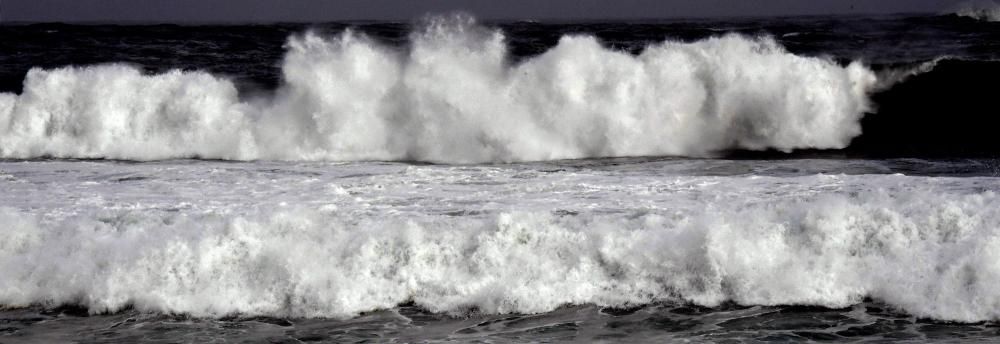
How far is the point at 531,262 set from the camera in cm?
739

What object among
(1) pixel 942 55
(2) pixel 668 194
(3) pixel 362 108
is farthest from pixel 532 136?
(1) pixel 942 55

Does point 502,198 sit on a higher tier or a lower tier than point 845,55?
lower

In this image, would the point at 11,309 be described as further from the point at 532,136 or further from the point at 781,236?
the point at 532,136

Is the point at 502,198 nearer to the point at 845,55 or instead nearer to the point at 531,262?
the point at 531,262

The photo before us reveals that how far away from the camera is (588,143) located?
14.3m

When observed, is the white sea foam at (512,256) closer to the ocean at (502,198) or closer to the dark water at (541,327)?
the ocean at (502,198)

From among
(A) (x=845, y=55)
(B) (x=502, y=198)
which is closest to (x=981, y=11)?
(A) (x=845, y=55)

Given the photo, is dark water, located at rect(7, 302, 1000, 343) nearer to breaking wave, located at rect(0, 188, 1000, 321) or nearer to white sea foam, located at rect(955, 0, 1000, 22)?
breaking wave, located at rect(0, 188, 1000, 321)

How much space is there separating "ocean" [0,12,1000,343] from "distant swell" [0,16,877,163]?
45 mm

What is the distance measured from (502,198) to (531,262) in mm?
2251

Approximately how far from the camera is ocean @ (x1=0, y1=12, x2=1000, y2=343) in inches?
270

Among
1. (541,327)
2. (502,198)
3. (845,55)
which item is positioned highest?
(845,55)

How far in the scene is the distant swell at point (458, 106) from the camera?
1441 cm

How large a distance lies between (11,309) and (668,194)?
5.44 meters
